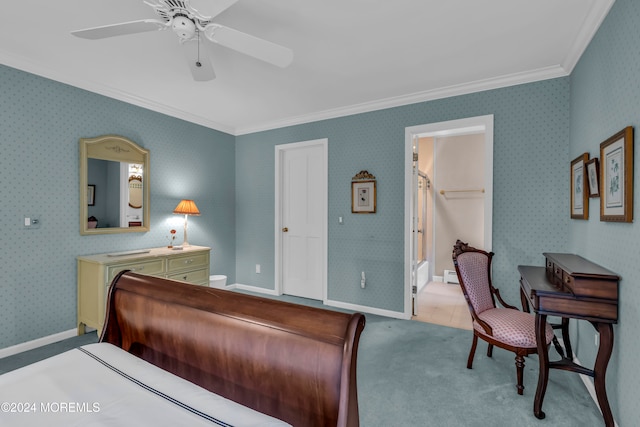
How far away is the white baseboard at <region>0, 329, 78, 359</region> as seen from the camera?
2572 mm

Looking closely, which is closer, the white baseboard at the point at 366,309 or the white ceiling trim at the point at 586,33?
the white ceiling trim at the point at 586,33

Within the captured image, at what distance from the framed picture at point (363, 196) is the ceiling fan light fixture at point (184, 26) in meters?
2.44

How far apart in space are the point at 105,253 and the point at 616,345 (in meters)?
4.27

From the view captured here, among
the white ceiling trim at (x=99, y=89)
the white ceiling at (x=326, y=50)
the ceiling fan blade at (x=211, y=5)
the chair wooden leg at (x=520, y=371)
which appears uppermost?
the white ceiling at (x=326, y=50)

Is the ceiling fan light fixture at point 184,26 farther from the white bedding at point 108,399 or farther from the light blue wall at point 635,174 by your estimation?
the light blue wall at point 635,174

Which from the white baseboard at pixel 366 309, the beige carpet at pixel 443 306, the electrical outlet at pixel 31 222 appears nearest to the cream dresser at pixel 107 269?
the electrical outlet at pixel 31 222

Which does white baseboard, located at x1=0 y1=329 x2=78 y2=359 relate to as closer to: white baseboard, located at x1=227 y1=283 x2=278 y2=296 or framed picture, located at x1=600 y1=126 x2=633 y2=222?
white baseboard, located at x1=227 y1=283 x2=278 y2=296

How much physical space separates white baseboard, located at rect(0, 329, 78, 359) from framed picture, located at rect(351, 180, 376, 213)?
3223 mm

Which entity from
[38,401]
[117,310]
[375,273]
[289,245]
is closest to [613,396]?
[375,273]

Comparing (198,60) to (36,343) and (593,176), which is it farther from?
(36,343)

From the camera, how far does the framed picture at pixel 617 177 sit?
5.19 ft

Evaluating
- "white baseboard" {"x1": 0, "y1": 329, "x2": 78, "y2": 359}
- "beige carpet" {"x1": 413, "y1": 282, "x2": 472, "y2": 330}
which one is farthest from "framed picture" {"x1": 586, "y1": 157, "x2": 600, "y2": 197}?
"white baseboard" {"x1": 0, "y1": 329, "x2": 78, "y2": 359}

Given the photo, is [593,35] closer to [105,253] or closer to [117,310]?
[117,310]

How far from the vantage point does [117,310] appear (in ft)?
5.67
